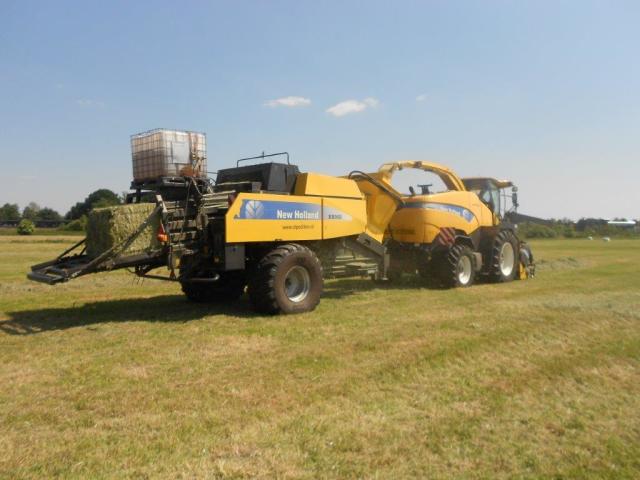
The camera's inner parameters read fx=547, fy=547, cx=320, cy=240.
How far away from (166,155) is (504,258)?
920 cm

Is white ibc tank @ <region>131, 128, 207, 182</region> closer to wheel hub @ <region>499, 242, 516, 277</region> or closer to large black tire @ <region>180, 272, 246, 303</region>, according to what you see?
large black tire @ <region>180, 272, 246, 303</region>

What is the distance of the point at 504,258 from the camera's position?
1400 cm

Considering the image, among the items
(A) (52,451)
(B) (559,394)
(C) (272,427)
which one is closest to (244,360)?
(C) (272,427)

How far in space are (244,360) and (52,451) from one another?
2.36 m

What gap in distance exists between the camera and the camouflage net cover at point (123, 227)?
23.9 ft

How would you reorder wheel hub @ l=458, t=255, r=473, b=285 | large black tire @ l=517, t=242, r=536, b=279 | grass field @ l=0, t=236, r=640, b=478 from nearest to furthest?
grass field @ l=0, t=236, r=640, b=478
wheel hub @ l=458, t=255, r=473, b=285
large black tire @ l=517, t=242, r=536, b=279

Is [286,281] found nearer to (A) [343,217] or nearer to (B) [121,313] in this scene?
(A) [343,217]

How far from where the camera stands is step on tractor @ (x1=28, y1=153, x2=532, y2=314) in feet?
25.2

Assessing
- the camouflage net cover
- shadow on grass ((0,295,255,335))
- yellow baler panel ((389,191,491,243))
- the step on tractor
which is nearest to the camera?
the camouflage net cover

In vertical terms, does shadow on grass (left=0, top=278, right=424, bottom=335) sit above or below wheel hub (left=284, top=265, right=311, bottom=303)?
below

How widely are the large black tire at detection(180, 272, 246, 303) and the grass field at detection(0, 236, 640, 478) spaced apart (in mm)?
939

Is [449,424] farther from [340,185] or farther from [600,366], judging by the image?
[340,185]

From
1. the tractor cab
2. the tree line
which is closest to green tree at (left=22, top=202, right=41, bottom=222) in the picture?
the tree line

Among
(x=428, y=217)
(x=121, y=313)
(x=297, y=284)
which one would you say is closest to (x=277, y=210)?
(x=297, y=284)
